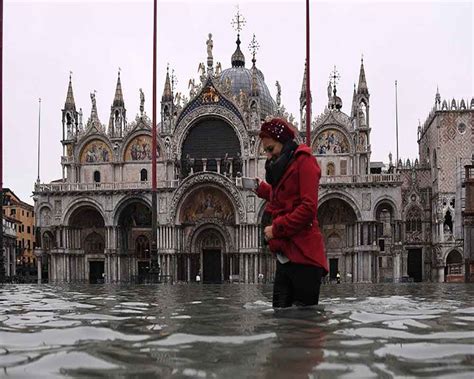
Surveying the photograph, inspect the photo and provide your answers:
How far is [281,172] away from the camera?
778 cm

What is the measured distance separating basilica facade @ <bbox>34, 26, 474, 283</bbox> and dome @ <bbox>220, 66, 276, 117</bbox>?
661 cm

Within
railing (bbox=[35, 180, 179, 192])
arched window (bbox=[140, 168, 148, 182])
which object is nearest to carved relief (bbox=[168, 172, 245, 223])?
railing (bbox=[35, 180, 179, 192])

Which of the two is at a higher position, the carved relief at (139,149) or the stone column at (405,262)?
the carved relief at (139,149)

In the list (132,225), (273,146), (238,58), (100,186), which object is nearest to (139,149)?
(100,186)

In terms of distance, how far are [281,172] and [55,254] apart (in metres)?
42.9

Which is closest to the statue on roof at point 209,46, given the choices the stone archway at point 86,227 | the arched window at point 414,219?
the stone archway at point 86,227

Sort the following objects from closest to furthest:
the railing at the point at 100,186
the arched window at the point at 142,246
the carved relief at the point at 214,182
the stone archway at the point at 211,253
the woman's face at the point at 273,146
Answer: the woman's face at the point at 273,146 < the carved relief at the point at 214,182 < the railing at the point at 100,186 < the stone archway at the point at 211,253 < the arched window at the point at 142,246

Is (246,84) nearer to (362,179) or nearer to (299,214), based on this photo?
(362,179)

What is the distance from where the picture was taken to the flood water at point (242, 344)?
4.02 m

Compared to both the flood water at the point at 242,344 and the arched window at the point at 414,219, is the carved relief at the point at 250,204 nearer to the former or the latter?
the arched window at the point at 414,219

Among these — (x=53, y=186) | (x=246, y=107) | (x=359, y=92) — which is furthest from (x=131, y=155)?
(x=359, y=92)

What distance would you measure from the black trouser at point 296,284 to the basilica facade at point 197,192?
37459 millimetres

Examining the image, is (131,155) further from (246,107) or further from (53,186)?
(246,107)

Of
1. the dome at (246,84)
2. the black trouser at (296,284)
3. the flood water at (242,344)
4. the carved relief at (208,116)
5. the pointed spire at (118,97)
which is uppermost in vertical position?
the dome at (246,84)
